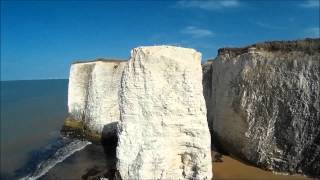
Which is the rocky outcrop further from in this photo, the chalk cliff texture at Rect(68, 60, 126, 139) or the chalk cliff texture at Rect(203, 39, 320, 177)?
the chalk cliff texture at Rect(203, 39, 320, 177)

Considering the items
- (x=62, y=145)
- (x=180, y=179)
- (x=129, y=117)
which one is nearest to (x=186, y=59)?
(x=129, y=117)

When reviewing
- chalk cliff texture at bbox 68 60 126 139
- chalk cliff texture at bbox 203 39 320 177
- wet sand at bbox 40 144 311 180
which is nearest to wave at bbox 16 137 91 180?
wet sand at bbox 40 144 311 180

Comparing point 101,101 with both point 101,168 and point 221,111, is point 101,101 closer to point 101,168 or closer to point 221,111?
point 101,168

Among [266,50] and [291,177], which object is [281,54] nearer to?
[266,50]

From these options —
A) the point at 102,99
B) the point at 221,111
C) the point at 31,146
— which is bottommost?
the point at 31,146

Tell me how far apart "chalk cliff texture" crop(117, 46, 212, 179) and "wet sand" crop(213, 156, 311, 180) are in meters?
2.27

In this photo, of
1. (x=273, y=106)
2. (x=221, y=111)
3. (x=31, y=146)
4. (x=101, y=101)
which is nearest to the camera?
(x=273, y=106)

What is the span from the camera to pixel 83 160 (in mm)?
19125

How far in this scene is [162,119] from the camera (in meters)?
12.1

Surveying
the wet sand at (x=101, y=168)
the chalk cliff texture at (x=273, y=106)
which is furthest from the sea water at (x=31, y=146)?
the chalk cliff texture at (x=273, y=106)

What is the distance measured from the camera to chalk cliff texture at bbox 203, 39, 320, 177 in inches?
549

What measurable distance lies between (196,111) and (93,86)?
1294 cm

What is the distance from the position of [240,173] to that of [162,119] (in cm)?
455

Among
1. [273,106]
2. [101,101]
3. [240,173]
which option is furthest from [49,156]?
[273,106]
